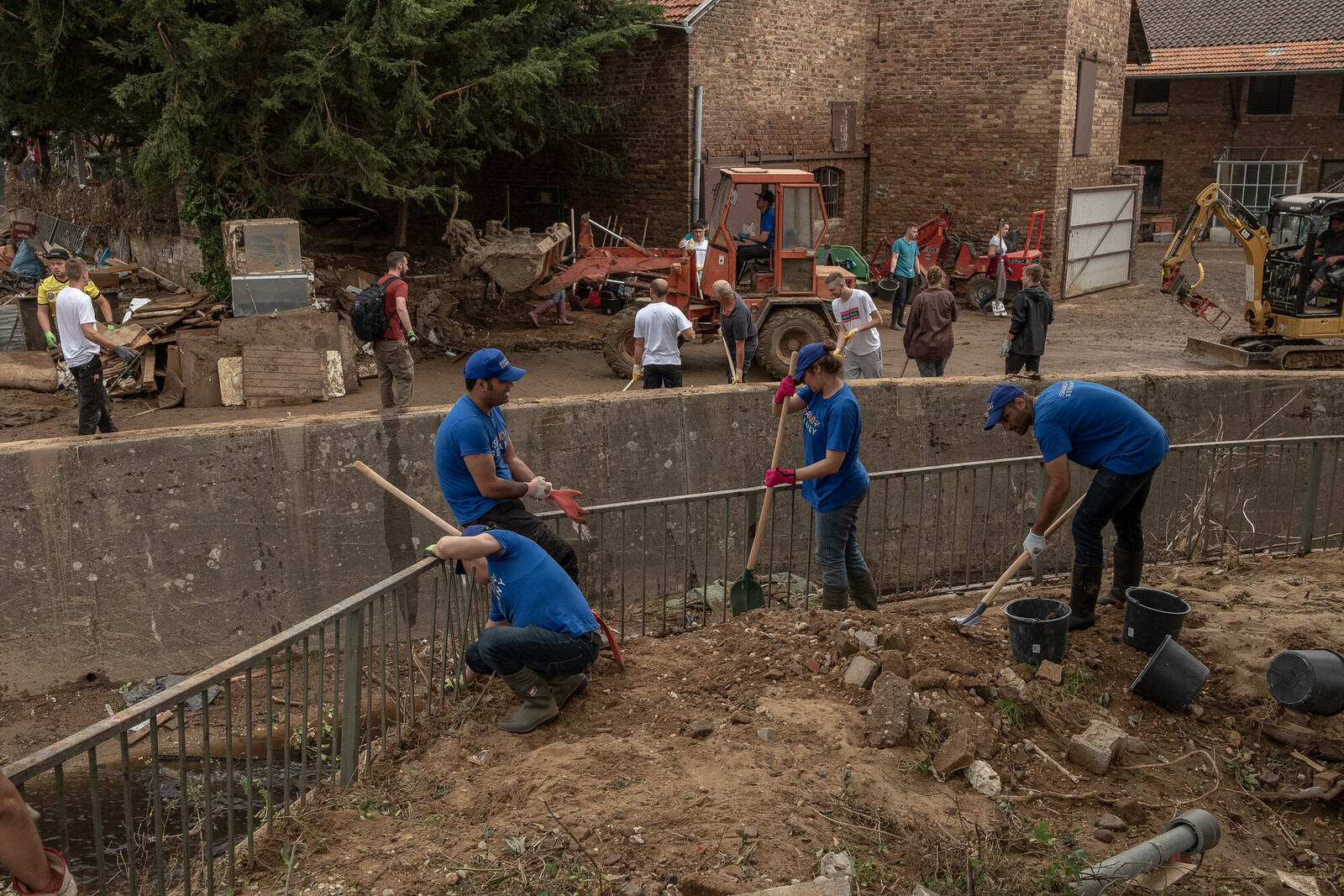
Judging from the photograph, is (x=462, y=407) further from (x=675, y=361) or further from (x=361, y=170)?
(x=361, y=170)

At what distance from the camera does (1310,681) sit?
5.11 meters

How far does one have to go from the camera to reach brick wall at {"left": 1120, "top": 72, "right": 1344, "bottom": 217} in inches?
1198

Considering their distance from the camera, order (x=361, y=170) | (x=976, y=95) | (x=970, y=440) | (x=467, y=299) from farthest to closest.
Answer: (x=976, y=95) < (x=467, y=299) < (x=361, y=170) < (x=970, y=440)

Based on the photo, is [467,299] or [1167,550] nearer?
[1167,550]

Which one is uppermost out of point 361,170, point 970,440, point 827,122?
point 827,122

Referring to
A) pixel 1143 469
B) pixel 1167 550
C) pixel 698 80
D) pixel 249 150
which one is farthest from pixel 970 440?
pixel 698 80

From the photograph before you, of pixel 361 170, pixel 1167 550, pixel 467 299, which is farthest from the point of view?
pixel 467 299

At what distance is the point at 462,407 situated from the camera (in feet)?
18.7

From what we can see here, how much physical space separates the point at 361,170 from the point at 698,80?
6.99m

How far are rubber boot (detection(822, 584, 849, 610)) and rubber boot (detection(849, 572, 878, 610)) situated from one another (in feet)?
0.51

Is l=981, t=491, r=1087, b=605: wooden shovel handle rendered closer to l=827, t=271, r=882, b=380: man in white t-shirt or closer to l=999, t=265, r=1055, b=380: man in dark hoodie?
l=827, t=271, r=882, b=380: man in white t-shirt

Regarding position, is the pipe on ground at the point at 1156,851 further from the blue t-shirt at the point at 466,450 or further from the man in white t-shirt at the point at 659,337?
the man in white t-shirt at the point at 659,337

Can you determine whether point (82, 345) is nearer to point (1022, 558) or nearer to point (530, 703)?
point (530, 703)

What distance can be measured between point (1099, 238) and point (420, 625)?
19096mm
